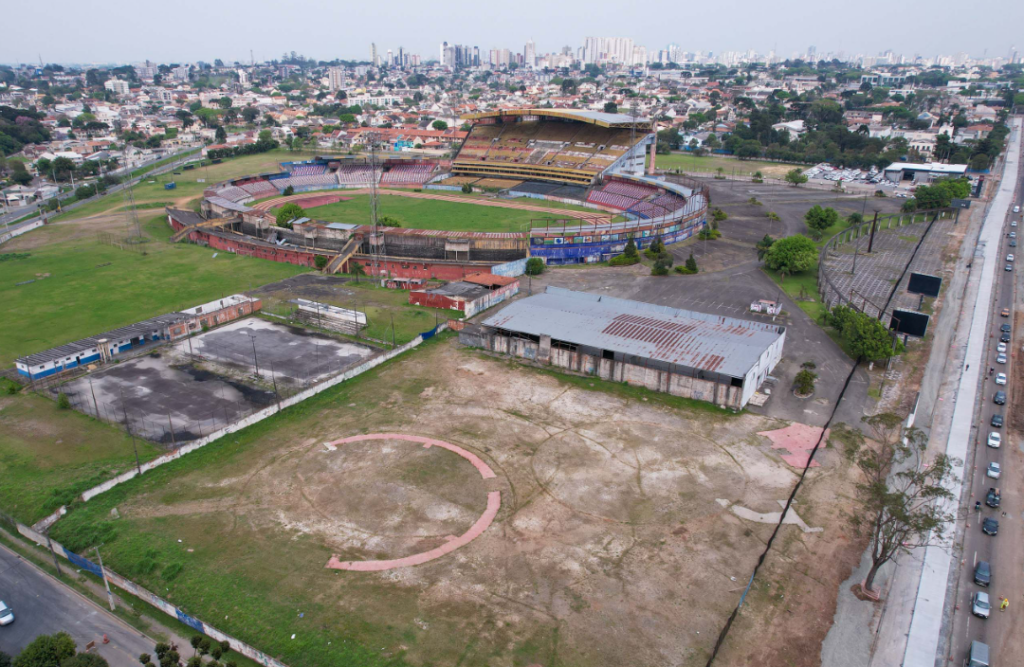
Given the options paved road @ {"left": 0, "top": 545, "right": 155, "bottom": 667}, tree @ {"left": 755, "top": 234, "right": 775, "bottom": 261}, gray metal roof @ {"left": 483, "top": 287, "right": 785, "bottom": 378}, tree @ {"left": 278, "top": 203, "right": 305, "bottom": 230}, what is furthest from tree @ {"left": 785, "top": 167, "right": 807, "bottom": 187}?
paved road @ {"left": 0, "top": 545, "right": 155, "bottom": 667}

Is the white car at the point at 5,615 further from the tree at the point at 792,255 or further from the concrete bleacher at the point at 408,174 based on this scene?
the concrete bleacher at the point at 408,174

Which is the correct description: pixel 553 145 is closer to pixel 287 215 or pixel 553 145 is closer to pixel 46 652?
pixel 287 215

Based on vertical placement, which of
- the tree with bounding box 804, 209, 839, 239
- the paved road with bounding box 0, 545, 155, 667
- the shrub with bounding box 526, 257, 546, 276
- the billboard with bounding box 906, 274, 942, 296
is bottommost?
the paved road with bounding box 0, 545, 155, 667

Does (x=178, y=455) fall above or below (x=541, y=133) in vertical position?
below

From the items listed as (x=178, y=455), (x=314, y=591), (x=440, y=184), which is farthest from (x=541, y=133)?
(x=314, y=591)

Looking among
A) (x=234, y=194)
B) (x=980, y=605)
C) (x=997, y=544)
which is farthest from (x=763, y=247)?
(x=234, y=194)

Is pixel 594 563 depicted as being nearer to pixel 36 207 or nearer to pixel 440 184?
pixel 440 184

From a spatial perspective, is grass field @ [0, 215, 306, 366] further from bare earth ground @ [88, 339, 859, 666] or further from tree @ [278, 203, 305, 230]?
bare earth ground @ [88, 339, 859, 666]
